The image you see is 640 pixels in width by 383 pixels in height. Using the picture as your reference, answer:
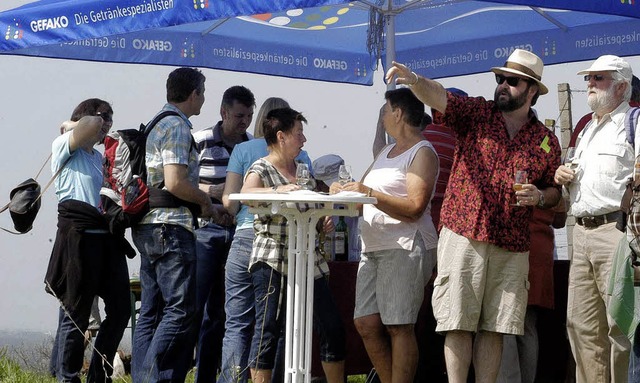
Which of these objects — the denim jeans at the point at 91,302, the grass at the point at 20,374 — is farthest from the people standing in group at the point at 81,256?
the grass at the point at 20,374

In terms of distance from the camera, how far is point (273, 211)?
5180mm

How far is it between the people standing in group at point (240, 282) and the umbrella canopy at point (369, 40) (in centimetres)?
172

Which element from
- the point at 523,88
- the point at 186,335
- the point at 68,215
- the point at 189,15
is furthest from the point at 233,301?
the point at 523,88

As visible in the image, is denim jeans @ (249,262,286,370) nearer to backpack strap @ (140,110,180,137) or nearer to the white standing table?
the white standing table

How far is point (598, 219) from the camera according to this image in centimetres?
562

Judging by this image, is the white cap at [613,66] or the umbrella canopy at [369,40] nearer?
the white cap at [613,66]

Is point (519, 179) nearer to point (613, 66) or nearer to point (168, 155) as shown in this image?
point (613, 66)

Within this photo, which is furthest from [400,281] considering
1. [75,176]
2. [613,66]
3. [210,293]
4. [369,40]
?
[369,40]

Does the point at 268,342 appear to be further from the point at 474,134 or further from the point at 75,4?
the point at 75,4

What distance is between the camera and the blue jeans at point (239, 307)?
614 cm

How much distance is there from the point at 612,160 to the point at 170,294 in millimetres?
2372

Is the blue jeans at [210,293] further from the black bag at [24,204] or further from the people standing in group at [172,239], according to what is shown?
the black bag at [24,204]

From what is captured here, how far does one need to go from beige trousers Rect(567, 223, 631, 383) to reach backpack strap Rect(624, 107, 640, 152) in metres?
0.43

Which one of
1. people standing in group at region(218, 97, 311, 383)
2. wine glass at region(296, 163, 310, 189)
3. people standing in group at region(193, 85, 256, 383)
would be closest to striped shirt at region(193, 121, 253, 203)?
people standing in group at region(193, 85, 256, 383)
